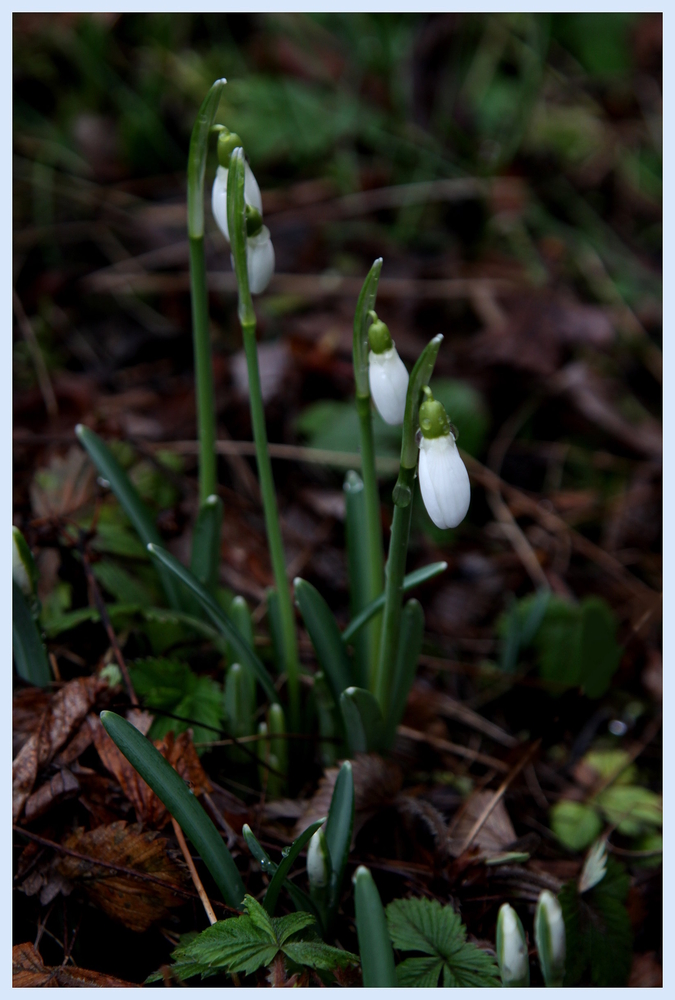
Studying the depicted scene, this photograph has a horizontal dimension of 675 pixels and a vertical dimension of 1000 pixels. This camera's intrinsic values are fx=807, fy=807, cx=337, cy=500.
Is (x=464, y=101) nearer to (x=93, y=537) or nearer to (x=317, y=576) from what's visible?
(x=317, y=576)

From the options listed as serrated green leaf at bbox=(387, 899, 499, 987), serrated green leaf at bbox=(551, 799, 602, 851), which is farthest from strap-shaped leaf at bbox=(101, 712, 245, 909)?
serrated green leaf at bbox=(551, 799, 602, 851)

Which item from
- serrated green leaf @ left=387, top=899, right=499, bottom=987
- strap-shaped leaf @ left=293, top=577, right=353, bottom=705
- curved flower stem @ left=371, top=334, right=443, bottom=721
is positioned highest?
curved flower stem @ left=371, top=334, right=443, bottom=721

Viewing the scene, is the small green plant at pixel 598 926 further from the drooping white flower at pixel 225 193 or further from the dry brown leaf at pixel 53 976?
the drooping white flower at pixel 225 193

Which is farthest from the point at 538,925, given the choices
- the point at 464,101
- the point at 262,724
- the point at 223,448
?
the point at 464,101

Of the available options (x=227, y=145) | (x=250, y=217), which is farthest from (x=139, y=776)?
(x=227, y=145)

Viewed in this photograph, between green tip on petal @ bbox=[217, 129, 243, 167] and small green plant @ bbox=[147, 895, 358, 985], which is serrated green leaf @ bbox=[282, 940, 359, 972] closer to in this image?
small green plant @ bbox=[147, 895, 358, 985]

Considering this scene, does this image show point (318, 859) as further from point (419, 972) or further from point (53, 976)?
point (53, 976)
